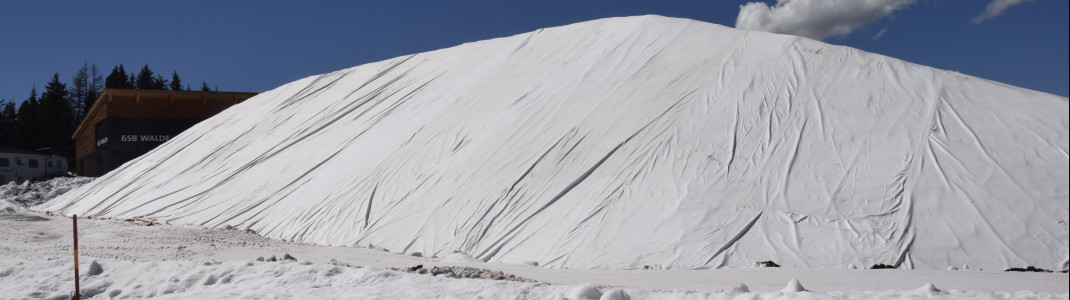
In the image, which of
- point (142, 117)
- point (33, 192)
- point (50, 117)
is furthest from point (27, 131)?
point (33, 192)

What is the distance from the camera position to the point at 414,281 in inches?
223

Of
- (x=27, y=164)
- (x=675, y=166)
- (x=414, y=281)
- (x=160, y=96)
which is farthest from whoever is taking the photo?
(x=27, y=164)

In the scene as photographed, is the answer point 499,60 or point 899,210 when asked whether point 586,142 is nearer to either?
point 899,210

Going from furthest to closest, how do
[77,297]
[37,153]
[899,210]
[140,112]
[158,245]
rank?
[37,153]
[140,112]
[158,245]
[899,210]
[77,297]

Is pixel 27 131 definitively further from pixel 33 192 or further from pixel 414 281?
pixel 414 281

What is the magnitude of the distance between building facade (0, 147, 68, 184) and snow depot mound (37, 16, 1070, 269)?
25.5 m

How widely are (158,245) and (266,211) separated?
2380 millimetres

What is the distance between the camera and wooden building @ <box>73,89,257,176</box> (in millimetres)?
29250

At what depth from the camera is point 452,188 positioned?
32.1ft

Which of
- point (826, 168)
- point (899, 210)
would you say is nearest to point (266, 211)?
point (826, 168)

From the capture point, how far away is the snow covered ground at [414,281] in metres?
4.96

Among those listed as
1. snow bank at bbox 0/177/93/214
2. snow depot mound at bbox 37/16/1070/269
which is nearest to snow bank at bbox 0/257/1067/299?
snow depot mound at bbox 37/16/1070/269

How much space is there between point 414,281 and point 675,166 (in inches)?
159

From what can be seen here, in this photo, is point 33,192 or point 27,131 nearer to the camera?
point 33,192
